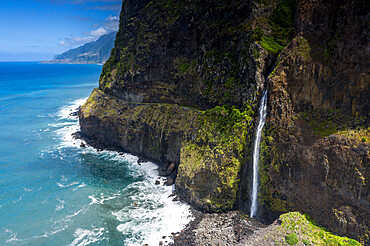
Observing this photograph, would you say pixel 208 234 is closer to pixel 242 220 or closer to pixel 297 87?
pixel 242 220

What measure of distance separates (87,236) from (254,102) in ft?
107

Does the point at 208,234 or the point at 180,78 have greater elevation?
the point at 180,78

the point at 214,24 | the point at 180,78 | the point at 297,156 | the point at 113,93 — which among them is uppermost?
the point at 214,24

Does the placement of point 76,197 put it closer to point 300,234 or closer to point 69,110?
point 300,234

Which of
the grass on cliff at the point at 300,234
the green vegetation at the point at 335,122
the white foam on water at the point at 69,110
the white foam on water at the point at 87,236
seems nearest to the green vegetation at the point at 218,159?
the grass on cliff at the point at 300,234

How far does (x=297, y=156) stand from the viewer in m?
29.7

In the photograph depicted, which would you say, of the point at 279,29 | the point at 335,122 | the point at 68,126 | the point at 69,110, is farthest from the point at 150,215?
the point at 69,110

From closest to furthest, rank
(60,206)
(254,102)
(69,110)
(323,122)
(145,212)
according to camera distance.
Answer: (323,122) → (254,102) → (145,212) → (60,206) → (69,110)

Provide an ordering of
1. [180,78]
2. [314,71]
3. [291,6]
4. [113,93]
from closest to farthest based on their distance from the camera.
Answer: [314,71] → [291,6] → [180,78] → [113,93]

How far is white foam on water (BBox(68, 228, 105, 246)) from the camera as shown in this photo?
32.3 metres

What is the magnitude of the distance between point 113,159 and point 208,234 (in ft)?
111

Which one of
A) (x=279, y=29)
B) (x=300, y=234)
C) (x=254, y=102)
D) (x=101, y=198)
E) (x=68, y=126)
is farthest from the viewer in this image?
(x=68, y=126)

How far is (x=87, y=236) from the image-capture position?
3347 cm

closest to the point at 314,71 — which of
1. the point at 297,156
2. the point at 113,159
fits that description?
the point at 297,156
